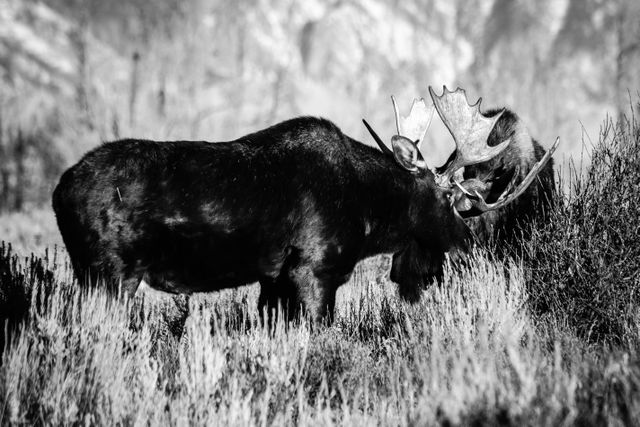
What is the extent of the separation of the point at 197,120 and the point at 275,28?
123m

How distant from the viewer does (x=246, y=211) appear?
13.1ft

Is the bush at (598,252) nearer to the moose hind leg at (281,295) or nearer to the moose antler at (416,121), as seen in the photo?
the moose antler at (416,121)

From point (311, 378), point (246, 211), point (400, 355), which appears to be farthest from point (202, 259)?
point (400, 355)

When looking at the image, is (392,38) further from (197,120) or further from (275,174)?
(275,174)

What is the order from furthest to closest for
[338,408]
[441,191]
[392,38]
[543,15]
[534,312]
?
[392,38] < [543,15] < [441,191] < [534,312] < [338,408]

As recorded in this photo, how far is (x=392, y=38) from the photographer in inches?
4712

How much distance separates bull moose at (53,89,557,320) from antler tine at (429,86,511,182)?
2 cm

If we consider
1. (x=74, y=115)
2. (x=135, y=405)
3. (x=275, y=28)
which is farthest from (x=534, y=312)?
(x=275, y=28)

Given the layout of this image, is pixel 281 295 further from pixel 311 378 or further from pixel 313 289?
pixel 311 378

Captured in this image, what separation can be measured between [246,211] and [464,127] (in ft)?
7.62

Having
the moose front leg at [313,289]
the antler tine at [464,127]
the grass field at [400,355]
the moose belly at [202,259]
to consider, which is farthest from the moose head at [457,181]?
the moose belly at [202,259]

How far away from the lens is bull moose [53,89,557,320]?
3705mm

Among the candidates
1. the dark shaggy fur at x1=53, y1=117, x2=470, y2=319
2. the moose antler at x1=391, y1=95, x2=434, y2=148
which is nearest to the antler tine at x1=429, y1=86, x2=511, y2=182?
the moose antler at x1=391, y1=95, x2=434, y2=148

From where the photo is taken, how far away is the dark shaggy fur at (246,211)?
3.70m
